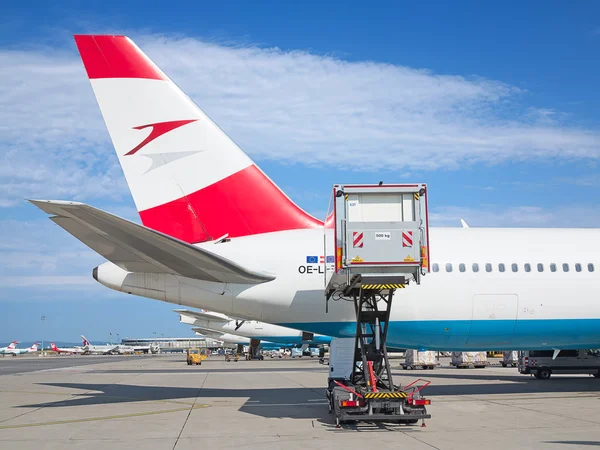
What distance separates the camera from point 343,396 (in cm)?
1351

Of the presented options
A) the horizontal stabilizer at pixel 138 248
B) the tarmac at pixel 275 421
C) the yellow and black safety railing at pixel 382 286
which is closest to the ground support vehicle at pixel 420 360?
the tarmac at pixel 275 421

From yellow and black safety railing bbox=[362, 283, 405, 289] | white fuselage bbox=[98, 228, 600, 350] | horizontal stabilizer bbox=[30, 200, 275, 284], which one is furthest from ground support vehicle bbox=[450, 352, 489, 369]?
yellow and black safety railing bbox=[362, 283, 405, 289]

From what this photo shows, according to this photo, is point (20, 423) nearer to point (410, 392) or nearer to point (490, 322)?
point (410, 392)

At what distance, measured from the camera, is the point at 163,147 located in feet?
61.3

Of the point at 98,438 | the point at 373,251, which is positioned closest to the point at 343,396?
the point at 373,251

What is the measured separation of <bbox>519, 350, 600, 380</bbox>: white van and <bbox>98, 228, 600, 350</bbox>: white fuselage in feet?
23.4

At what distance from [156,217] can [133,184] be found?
4.00 ft

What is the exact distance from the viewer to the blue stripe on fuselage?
18938 millimetres

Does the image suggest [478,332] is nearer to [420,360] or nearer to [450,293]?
[450,293]

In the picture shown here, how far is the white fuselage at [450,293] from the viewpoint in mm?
18375

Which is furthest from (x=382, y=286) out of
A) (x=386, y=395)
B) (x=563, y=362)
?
(x=563, y=362)

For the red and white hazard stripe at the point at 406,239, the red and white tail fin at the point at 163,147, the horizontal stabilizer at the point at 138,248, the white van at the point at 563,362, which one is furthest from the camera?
the white van at the point at 563,362

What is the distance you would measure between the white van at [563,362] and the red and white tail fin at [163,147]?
53.4ft

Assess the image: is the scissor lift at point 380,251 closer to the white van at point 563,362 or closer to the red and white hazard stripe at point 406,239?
the red and white hazard stripe at point 406,239
